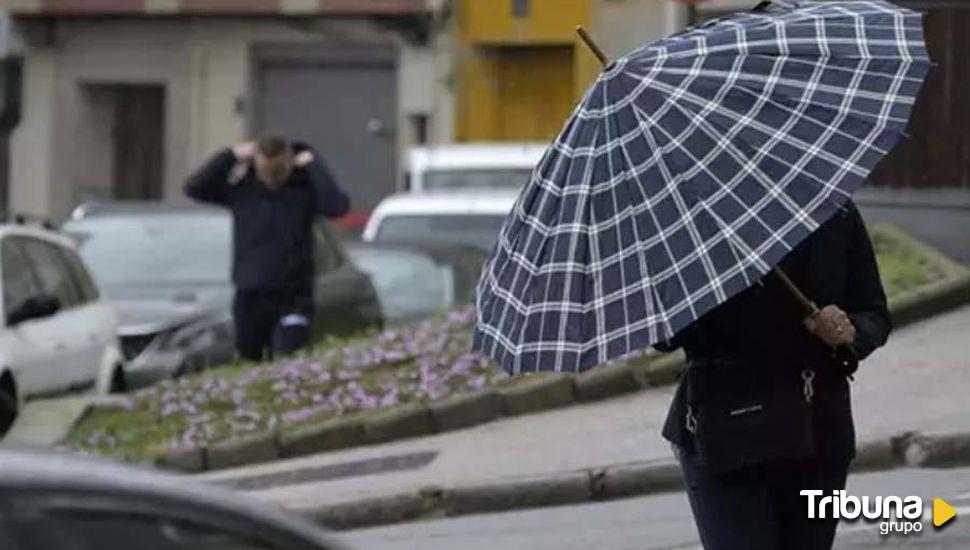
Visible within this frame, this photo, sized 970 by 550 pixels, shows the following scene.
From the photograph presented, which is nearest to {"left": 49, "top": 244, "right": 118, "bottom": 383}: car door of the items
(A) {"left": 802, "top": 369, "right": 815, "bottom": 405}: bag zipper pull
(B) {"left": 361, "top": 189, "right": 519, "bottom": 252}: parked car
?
(B) {"left": 361, "top": 189, "right": 519, "bottom": 252}: parked car

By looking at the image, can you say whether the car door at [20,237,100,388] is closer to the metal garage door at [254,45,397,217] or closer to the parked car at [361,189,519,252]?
the parked car at [361,189,519,252]

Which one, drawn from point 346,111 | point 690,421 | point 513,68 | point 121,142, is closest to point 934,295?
point 690,421

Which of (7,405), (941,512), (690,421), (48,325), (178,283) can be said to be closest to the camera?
(690,421)

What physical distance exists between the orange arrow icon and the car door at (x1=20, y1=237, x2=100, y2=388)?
22.1 ft

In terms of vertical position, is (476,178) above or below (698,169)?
below

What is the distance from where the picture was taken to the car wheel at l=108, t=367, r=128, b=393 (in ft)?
50.7

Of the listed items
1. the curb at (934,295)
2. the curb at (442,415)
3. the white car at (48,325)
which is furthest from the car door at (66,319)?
the curb at (934,295)

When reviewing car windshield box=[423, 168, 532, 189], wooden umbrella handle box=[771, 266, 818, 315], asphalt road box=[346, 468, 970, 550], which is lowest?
asphalt road box=[346, 468, 970, 550]

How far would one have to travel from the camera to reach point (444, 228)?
64.5 ft

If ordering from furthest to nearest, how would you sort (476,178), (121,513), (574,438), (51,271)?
(476,178) → (51,271) → (574,438) → (121,513)

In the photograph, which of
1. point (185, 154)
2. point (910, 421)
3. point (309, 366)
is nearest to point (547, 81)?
point (185, 154)

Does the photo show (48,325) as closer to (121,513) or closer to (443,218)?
(443,218)

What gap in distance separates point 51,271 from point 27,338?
104 centimetres

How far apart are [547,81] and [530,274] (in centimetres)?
2760
